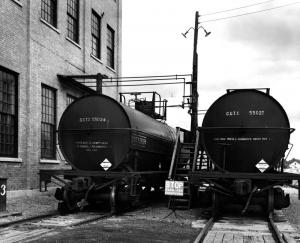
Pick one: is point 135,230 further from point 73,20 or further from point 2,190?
point 73,20

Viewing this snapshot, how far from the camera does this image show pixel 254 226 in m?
11.1

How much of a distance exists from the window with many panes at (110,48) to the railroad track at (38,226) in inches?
605

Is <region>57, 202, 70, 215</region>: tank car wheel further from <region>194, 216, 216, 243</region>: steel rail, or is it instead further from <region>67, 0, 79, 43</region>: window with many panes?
<region>67, 0, 79, 43</region>: window with many panes

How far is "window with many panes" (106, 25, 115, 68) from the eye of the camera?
26.9 meters

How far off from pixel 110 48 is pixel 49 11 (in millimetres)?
7623

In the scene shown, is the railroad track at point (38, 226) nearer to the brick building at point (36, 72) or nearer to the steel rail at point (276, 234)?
the steel rail at point (276, 234)

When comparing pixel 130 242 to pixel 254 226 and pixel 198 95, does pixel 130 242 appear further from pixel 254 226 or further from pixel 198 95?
pixel 198 95

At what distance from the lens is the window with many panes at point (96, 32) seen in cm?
2453

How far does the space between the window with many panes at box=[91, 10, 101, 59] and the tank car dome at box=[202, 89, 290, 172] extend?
1314 centimetres

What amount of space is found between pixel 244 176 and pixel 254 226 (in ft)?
4.19

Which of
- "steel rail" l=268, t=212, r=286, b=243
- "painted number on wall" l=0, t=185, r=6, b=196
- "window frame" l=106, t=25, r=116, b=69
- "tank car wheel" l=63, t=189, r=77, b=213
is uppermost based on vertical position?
"window frame" l=106, t=25, r=116, b=69

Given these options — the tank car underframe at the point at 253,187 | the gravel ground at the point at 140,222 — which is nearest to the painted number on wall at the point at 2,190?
Result: the gravel ground at the point at 140,222

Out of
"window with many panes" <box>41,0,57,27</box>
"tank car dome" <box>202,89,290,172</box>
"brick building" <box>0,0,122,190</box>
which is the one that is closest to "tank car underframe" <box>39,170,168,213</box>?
"tank car dome" <box>202,89,290,172</box>

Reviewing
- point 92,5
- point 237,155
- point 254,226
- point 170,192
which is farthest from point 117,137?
point 92,5
